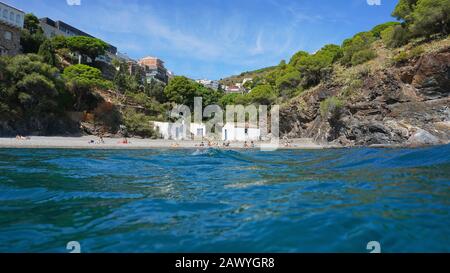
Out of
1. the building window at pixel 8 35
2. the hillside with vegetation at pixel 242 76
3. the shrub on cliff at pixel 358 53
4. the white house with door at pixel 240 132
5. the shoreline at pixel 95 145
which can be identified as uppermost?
the hillside with vegetation at pixel 242 76

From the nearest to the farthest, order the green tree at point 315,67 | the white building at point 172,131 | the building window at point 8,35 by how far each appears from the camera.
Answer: the building window at point 8,35
the green tree at point 315,67
the white building at point 172,131

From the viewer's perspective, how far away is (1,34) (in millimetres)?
40844

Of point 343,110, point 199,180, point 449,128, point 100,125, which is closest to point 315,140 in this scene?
point 343,110

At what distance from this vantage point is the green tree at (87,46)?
187ft

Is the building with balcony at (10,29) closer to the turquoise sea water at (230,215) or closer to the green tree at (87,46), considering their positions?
the green tree at (87,46)

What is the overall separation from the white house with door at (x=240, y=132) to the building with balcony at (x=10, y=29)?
29111 millimetres

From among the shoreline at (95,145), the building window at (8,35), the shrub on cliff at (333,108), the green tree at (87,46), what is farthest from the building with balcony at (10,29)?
the shrub on cliff at (333,108)

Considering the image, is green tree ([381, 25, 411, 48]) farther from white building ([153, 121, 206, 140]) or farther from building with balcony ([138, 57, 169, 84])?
building with balcony ([138, 57, 169, 84])

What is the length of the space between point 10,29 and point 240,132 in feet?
104

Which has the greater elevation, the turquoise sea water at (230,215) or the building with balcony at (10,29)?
the building with balcony at (10,29)

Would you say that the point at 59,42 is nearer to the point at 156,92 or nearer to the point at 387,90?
the point at 156,92

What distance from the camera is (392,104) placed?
100 ft

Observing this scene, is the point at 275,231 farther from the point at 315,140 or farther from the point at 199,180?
the point at 315,140
